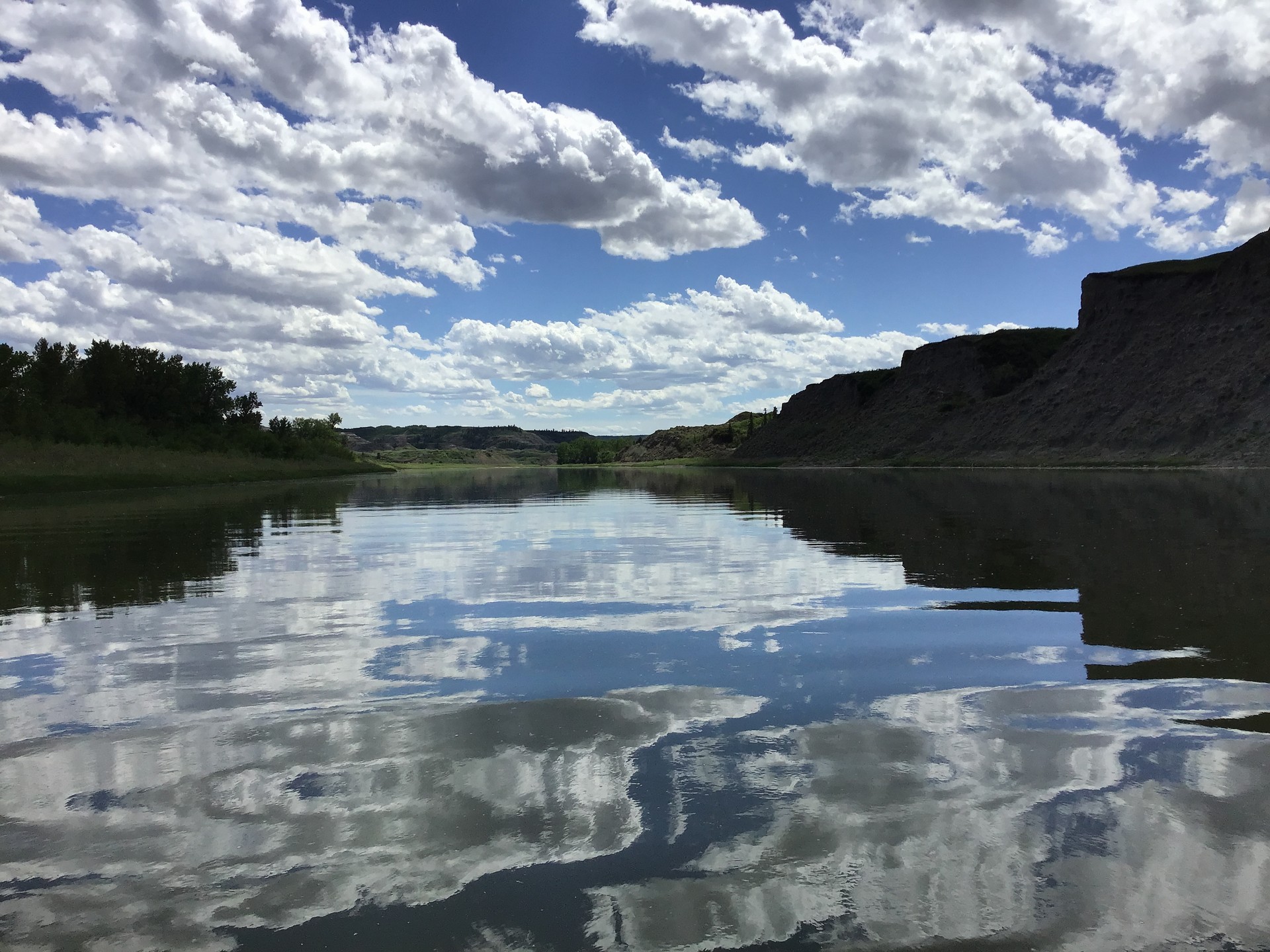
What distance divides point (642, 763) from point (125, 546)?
67.7 ft

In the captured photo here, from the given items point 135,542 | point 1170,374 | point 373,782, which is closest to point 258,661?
point 373,782

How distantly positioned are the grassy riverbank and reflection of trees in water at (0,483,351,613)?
12.2 metres

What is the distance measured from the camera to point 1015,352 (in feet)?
499

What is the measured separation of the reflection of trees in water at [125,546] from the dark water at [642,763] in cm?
34

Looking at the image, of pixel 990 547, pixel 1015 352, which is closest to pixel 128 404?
pixel 990 547

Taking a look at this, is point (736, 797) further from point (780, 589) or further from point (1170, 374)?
point (1170, 374)

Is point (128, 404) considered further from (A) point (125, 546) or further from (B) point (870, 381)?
(B) point (870, 381)

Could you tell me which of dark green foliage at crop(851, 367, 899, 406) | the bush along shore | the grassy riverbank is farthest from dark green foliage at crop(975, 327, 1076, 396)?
the grassy riverbank

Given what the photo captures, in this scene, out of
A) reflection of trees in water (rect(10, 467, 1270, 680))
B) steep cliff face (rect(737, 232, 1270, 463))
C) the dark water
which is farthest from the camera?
steep cliff face (rect(737, 232, 1270, 463))

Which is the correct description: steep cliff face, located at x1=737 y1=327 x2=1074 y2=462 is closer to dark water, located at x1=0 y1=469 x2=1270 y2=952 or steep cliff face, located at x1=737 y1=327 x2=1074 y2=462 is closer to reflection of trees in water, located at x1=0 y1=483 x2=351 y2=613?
reflection of trees in water, located at x1=0 y1=483 x2=351 y2=613

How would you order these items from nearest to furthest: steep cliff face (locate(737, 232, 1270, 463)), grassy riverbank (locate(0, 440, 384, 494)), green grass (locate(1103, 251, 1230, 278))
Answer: grassy riverbank (locate(0, 440, 384, 494))
steep cliff face (locate(737, 232, 1270, 463))
green grass (locate(1103, 251, 1230, 278))

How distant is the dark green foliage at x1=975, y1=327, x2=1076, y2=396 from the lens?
5797 inches

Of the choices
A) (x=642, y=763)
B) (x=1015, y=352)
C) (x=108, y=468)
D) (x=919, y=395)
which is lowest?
(x=642, y=763)

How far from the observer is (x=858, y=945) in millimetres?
4031
